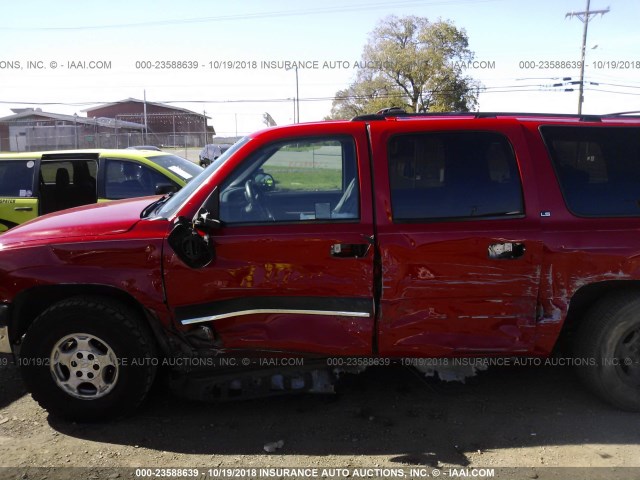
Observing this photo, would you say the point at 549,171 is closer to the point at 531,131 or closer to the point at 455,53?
the point at 531,131

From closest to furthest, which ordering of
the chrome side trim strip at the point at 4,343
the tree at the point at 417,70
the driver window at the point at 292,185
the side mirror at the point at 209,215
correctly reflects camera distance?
the side mirror at the point at 209,215 → the driver window at the point at 292,185 → the chrome side trim strip at the point at 4,343 → the tree at the point at 417,70

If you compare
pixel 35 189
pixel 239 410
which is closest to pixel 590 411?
pixel 239 410

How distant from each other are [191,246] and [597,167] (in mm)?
2619

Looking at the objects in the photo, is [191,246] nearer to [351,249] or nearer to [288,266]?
[288,266]

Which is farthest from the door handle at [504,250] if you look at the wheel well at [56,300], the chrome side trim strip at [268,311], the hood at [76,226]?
the hood at [76,226]

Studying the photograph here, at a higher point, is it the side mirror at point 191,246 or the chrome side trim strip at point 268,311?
the side mirror at point 191,246

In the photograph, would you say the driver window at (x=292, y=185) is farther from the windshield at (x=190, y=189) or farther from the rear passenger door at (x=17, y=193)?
the rear passenger door at (x=17, y=193)

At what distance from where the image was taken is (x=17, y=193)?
689cm

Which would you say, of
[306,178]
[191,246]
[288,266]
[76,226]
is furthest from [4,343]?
[306,178]

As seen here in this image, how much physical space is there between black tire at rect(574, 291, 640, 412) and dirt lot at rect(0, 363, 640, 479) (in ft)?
0.56

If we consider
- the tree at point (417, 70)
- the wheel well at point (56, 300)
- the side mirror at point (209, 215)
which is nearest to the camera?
the side mirror at point (209, 215)

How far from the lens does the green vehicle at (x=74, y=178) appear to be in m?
6.73

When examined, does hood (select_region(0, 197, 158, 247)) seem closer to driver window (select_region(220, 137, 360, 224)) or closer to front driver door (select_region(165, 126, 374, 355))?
front driver door (select_region(165, 126, 374, 355))

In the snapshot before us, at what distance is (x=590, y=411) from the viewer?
3.56 meters
